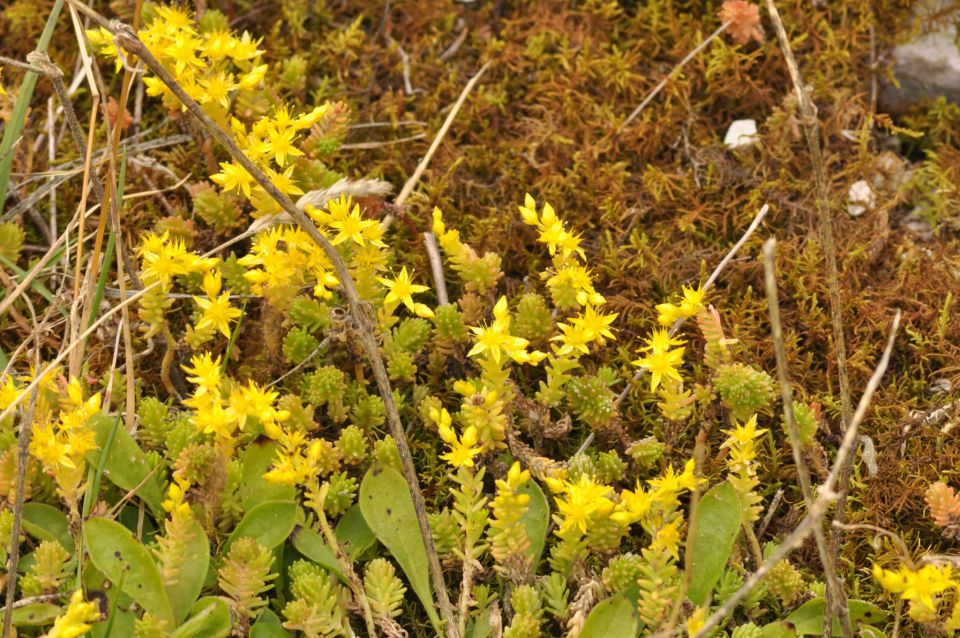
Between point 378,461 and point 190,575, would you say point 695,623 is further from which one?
point 190,575

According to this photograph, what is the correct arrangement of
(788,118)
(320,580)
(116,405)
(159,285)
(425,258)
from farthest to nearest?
(788,118) → (425,258) → (116,405) → (159,285) → (320,580)

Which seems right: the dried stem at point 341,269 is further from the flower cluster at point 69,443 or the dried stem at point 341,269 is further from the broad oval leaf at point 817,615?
the broad oval leaf at point 817,615

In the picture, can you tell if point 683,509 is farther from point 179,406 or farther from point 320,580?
point 179,406

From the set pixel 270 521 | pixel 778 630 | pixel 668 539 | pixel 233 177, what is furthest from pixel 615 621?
pixel 233 177

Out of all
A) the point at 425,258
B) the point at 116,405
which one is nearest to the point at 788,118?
the point at 425,258

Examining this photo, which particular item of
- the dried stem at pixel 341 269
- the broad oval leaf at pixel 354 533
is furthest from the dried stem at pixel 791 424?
the broad oval leaf at pixel 354 533

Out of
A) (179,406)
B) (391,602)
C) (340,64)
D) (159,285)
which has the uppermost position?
(340,64)
